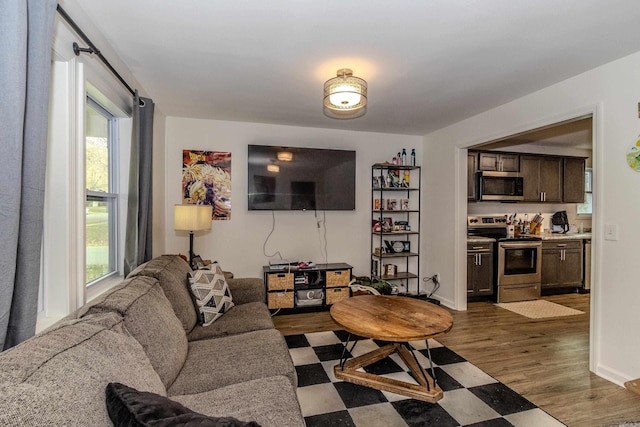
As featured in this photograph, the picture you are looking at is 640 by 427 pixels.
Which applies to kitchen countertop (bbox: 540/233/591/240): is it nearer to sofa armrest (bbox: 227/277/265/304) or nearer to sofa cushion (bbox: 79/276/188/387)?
sofa armrest (bbox: 227/277/265/304)

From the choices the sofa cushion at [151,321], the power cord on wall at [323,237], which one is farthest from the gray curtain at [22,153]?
the power cord on wall at [323,237]

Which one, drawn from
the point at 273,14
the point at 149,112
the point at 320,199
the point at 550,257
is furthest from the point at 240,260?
the point at 550,257

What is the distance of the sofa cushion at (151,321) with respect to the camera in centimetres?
142

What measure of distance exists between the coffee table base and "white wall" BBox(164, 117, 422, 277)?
6.37 ft

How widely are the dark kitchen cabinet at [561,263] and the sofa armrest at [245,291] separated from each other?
14.2 ft

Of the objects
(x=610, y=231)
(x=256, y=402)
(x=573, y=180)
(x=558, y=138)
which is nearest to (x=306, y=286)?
(x=256, y=402)

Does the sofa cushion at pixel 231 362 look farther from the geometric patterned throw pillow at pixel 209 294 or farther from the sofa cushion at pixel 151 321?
the geometric patterned throw pillow at pixel 209 294

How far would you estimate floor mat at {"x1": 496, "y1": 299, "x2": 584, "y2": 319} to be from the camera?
13.0 ft

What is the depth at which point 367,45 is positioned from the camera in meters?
2.15

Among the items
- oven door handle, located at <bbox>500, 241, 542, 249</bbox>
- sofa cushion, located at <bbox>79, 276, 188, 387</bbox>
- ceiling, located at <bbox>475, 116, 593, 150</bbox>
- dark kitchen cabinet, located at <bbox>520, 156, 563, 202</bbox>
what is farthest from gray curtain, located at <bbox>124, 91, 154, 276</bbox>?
dark kitchen cabinet, located at <bbox>520, 156, 563, 202</bbox>

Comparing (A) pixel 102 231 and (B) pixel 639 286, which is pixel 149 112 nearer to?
(A) pixel 102 231

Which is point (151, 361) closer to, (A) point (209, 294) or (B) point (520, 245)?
(A) point (209, 294)

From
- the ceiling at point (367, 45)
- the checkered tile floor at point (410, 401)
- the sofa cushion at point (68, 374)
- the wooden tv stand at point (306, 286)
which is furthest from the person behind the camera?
the wooden tv stand at point (306, 286)

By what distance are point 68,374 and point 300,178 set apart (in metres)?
3.42
